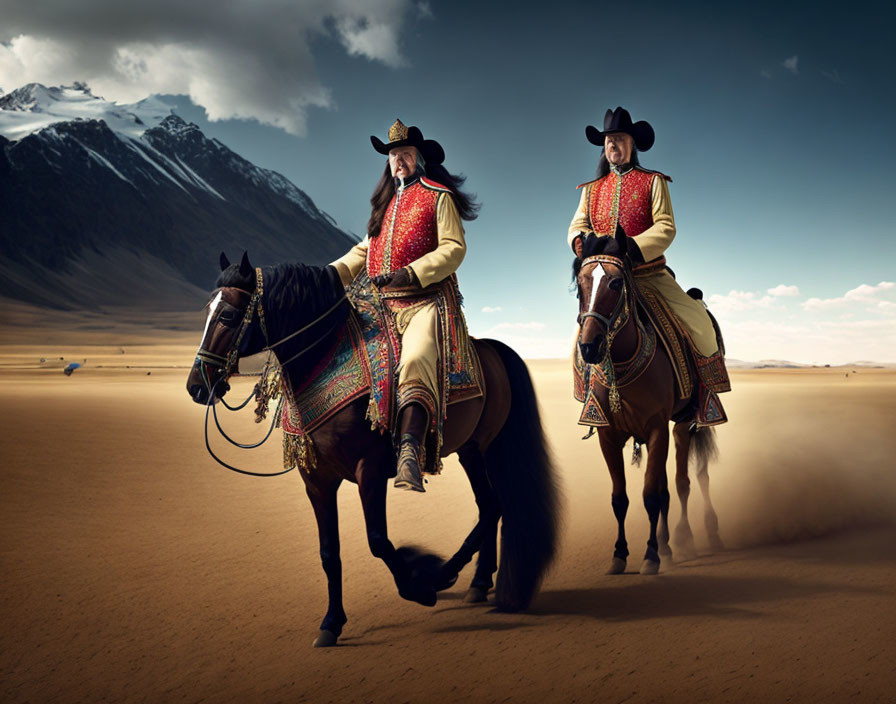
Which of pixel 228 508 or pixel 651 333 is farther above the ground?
pixel 651 333

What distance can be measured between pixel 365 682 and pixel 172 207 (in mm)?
150019

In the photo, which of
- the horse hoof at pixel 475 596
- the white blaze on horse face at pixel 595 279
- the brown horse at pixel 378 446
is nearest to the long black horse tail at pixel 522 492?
the brown horse at pixel 378 446

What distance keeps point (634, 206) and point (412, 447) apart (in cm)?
342

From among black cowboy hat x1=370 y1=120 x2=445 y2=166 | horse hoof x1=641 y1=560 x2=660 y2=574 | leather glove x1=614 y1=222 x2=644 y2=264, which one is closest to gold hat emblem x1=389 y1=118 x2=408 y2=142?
black cowboy hat x1=370 y1=120 x2=445 y2=166

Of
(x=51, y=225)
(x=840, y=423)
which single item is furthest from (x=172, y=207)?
(x=840, y=423)

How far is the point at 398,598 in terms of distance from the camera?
5801 millimetres

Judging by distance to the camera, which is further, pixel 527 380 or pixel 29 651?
pixel 527 380

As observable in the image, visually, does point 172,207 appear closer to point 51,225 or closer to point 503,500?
point 51,225

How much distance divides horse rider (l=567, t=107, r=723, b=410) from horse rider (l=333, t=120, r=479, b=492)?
1.58m

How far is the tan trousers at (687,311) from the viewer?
6.75 m

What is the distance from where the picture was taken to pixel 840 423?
16188 millimetres

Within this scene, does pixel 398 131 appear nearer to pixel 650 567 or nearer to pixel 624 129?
pixel 624 129

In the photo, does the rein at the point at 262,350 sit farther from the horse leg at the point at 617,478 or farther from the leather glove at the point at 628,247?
the horse leg at the point at 617,478

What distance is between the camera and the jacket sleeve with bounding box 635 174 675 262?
6164 mm
